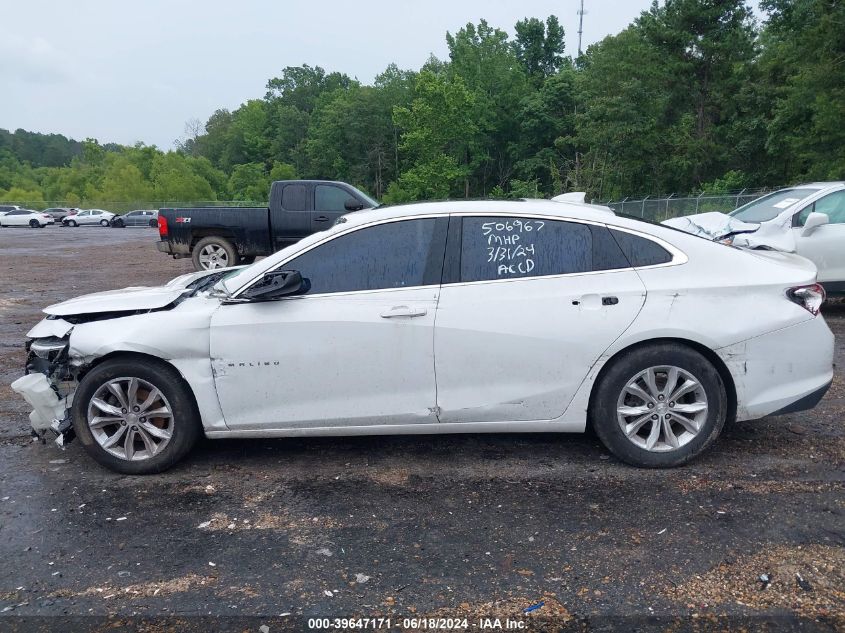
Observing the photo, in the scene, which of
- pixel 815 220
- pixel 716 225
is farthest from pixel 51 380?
pixel 815 220

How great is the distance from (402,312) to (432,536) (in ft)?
4.26

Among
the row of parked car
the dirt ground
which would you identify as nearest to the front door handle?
the dirt ground

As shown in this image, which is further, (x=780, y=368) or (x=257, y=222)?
(x=257, y=222)

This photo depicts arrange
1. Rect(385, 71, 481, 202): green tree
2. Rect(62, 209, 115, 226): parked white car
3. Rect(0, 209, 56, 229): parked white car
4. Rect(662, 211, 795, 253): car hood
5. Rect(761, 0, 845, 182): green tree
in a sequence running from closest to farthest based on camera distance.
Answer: Rect(662, 211, 795, 253): car hood → Rect(761, 0, 845, 182): green tree → Rect(0, 209, 56, 229): parked white car → Rect(62, 209, 115, 226): parked white car → Rect(385, 71, 481, 202): green tree

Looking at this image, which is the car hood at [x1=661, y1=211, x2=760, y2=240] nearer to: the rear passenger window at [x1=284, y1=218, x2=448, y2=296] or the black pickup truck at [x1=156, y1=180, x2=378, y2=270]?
the rear passenger window at [x1=284, y1=218, x2=448, y2=296]

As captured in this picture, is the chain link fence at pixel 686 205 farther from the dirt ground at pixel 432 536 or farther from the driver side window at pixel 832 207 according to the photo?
the dirt ground at pixel 432 536

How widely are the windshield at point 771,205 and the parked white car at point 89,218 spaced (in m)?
50.5

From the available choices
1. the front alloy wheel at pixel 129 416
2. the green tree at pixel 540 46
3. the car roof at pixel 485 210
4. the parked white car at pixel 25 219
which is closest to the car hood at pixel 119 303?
the front alloy wheel at pixel 129 416

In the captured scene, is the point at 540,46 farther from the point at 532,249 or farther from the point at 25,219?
the point at 532,249

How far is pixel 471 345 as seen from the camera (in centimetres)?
413

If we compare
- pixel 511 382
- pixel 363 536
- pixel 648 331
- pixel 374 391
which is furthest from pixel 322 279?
pixel 648 331

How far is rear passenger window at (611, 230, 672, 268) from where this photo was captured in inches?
Answer: 168

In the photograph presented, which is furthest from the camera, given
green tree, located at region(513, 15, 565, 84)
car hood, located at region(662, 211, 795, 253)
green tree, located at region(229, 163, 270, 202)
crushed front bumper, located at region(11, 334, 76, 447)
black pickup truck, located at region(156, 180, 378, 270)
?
green tree, located at region(229, 163, 270, 202)

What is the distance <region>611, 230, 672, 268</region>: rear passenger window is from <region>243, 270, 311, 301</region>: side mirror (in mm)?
1949
